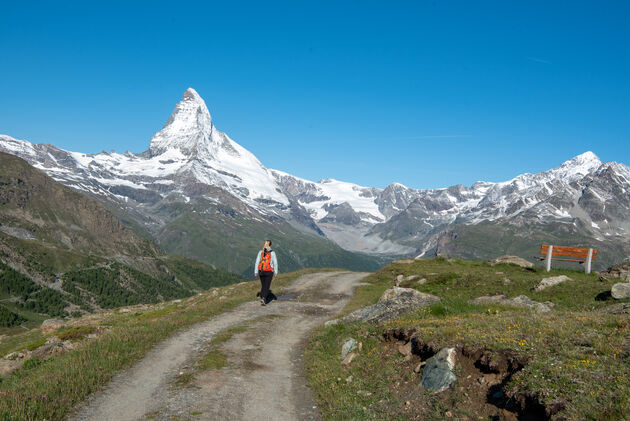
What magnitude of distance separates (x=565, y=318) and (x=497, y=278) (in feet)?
65.0

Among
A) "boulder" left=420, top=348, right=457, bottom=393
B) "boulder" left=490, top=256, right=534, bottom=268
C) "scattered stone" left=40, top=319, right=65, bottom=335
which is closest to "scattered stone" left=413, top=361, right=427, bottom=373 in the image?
"boulder" left=420, top=348, right=457, bottom=393

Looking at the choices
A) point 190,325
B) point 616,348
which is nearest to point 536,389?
point 616,348

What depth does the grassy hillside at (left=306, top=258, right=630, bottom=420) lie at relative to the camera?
10.1m

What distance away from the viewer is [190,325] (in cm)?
2483

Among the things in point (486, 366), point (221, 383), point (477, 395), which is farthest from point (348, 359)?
point (477, 395)

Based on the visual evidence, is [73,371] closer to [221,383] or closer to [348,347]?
[221,383]

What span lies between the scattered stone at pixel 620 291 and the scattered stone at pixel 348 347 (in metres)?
15.1

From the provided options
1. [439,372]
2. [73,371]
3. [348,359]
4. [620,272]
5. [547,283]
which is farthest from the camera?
[620,272]

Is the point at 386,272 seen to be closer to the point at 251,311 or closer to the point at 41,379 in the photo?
the point at 251,311

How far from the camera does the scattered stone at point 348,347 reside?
63.8 ft

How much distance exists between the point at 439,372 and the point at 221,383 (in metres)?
7.93

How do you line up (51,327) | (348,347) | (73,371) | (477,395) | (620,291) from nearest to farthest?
(477,395) < (73,371) < (348,347) < (620,291) < (51,327)

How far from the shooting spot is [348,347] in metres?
19.7

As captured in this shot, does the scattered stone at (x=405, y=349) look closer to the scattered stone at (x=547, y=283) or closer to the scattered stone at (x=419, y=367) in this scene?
the scattered stone at (x=419, y=367)
